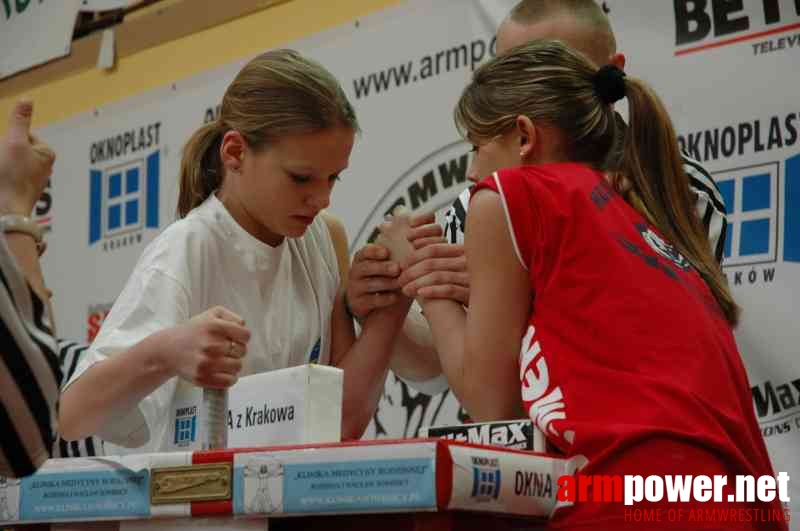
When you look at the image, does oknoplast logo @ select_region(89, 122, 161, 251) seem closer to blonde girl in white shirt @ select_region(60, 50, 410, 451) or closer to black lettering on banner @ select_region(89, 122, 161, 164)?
black lettering on banner @ select_region(89, 122, 161, 164)

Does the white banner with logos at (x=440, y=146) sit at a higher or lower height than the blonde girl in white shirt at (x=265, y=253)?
higher

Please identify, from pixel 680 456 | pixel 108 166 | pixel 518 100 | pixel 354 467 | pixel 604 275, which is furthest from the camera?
pixel 108 166

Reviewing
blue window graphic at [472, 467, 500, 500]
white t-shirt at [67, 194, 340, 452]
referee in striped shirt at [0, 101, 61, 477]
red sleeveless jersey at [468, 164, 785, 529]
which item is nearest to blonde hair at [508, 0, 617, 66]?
white t-shirt at [67, 194, 340, 452]

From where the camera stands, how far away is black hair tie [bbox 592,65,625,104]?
1.51m

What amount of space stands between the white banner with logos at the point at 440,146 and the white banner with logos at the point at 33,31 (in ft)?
0.90

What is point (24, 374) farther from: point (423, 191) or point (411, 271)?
point (423, 191)

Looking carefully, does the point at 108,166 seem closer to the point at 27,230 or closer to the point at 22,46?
the point at 22,46

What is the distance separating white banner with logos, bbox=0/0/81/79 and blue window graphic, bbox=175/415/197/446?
2837 mm

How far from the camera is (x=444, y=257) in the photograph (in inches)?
61.4

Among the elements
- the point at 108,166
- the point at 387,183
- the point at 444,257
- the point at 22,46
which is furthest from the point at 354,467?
the point at 22,46

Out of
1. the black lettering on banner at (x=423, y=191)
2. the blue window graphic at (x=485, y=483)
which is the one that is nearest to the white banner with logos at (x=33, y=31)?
the black lettering on banner at (x=423, y=191)

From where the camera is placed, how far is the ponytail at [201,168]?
185cm

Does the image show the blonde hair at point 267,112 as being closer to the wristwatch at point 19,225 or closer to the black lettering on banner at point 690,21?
the wristwatch at point 19,225

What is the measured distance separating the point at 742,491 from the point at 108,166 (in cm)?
294
